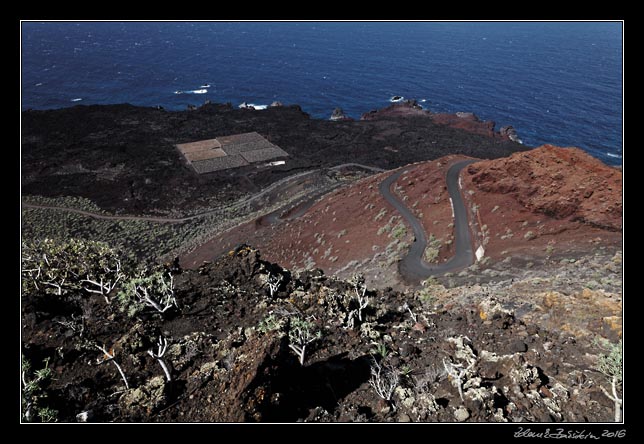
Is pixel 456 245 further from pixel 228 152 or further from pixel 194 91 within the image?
pixel 194 91

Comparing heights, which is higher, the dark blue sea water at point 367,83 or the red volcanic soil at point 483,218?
the dark blue sea water at point 367,83

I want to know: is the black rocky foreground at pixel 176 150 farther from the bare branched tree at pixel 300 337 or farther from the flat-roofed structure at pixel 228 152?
A: the bare branched tree at pixel 300 337

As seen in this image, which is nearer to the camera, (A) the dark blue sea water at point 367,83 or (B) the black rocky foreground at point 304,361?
(B) the black rocky foreground at point 304,361

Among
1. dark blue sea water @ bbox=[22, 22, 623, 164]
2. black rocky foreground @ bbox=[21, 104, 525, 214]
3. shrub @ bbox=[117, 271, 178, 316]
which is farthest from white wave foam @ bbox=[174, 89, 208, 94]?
shrub @ bbox=[117, 271, 178, 316]

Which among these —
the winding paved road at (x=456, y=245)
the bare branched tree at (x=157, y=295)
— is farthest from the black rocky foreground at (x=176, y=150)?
the bare branched tree at (x=157, y=295)

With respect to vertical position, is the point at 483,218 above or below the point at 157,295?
above

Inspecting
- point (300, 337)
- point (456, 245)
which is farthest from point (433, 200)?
point (300, 337)
